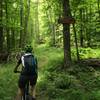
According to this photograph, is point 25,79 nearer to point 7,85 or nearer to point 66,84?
point 66,84

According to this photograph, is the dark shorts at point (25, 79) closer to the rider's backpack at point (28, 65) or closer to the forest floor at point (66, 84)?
the rider's backpack at point (28, 65)

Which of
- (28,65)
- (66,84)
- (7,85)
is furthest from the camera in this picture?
(7,85)

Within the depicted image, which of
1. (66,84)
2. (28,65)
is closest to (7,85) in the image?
(66,84)

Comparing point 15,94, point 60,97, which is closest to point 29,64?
point 60,97

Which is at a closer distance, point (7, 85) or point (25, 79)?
point (25, 79)

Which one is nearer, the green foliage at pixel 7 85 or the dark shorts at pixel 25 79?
the dark shorts at pixel 25 79

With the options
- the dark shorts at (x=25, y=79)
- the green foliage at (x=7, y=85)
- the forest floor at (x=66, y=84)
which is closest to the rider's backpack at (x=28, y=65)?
the dark shorts at (x=25, y=79)

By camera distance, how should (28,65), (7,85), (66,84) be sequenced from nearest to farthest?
(28,65)
(66,84)
(7,85)

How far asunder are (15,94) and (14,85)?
1.27 m

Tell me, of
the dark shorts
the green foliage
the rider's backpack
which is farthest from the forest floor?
the rider's backpack

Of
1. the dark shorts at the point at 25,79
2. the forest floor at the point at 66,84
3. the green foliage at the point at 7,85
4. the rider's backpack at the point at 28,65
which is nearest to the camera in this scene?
the rider's backpack at the point at 28,65

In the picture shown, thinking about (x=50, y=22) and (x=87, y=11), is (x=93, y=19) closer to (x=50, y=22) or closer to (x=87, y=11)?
(x=87, y=11)

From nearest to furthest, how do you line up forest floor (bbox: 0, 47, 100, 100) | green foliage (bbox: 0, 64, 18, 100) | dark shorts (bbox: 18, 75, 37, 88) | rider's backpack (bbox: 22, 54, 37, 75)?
rider's backpack (bbox: 22, 54, 37, 75) → dark shorts (bbox: 18, 75, 37, 88) → forest floor (bbox: 0, 47, 100, 100) → green foliage (bbox: 0, 64, 18, 100)

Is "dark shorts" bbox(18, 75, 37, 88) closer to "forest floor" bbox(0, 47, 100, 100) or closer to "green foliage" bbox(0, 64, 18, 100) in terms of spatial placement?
"forest floor" bbox(0, 47, 100, 100)
